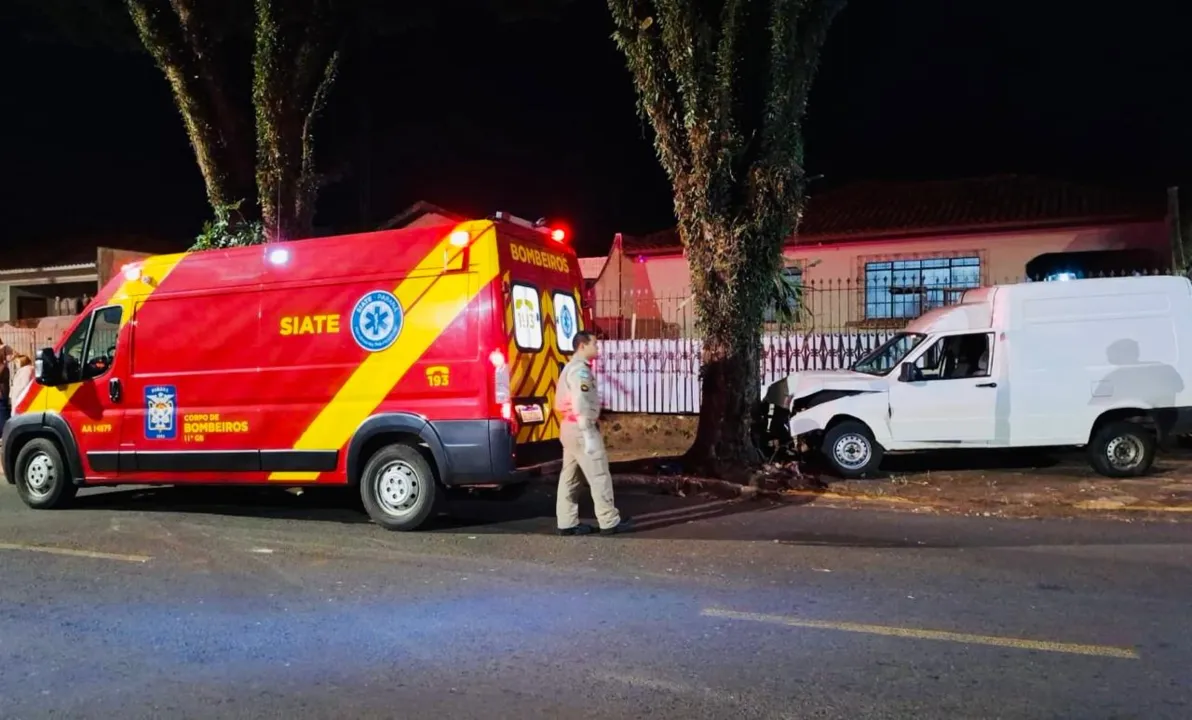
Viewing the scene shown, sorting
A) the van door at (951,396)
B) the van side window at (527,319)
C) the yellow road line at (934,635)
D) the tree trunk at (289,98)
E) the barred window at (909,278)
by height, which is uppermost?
the tree trunk at (289,98)

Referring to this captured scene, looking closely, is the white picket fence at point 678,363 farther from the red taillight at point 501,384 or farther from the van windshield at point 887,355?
the red taillight at point 501,384

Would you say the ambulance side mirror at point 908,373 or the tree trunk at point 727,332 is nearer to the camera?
the tree trunk at point 727,332

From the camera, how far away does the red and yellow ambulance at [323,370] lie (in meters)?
7.49

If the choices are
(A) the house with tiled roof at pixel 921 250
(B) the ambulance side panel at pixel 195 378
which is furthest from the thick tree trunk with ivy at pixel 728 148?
(B) the ambulance side panel at pixel 195 378

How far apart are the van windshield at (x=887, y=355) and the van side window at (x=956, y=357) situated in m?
0.39

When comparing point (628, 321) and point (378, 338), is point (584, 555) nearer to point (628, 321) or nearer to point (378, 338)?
point (378, 338)

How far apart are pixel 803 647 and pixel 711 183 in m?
6.53

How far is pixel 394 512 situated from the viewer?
7.82 metres

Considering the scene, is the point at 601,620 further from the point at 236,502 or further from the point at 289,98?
the point at 289,98

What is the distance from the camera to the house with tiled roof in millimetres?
16125

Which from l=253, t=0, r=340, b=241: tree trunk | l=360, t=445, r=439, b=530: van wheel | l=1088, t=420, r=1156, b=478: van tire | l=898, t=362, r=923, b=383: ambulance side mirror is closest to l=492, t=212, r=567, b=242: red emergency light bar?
l=360, t=445, r=439, b=530: van wheel

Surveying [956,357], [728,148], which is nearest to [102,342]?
[728,148]

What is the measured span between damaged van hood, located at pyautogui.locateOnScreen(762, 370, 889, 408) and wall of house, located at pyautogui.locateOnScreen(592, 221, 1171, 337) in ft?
12.0

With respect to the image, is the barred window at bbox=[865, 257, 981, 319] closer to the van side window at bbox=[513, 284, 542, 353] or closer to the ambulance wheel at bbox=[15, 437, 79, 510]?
the van side window at bbox=[513, 284, 542, 353]
